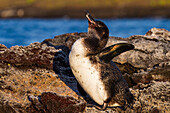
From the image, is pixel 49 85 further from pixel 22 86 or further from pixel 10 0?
pixel 10 0

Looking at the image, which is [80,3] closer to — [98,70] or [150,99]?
[150,99]

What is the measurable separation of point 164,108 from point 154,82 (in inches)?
30.0

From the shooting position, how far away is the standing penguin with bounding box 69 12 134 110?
3.84 metres

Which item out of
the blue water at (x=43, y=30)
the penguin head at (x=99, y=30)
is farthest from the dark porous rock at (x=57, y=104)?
the blue water at (x=43, y=30)

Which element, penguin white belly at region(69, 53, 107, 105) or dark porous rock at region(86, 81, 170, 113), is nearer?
penguin white belly at region(69, 53, 107, 105)

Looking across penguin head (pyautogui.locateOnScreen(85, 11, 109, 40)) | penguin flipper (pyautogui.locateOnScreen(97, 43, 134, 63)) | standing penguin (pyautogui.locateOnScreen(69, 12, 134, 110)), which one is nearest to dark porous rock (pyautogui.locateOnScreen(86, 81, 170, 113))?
standing penguin (pyautogui.locateOnScreen(69, 12, 134, 110))

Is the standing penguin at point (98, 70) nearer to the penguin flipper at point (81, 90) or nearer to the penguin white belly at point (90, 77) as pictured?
the penguin white belly at point (90, 77)

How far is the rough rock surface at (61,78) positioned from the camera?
12.5ft

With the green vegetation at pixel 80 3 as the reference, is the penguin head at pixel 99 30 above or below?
below

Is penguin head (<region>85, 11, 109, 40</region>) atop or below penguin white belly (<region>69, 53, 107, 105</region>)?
atop

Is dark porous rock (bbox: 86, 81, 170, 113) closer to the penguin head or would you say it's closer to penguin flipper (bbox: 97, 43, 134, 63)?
penguin flipper (bbox: 97, 43, 134, 63)

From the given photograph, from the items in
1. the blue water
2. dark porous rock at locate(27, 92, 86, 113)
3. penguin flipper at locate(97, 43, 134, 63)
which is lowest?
dark porous rock at locate(27, 92, 86, 113)

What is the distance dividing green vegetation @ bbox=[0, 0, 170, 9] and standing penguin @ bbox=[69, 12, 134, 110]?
45.1 meters

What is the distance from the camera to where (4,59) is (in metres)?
4.55
